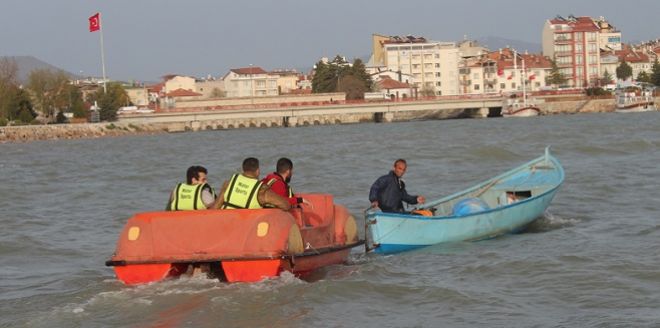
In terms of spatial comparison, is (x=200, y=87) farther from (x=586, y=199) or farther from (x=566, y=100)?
(x=586, y=199)

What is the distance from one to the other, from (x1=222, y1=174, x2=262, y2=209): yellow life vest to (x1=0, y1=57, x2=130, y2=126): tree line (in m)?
88.7

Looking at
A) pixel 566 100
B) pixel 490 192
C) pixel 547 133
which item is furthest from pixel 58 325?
pixel 566 100

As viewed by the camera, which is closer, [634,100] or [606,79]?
[634,100]

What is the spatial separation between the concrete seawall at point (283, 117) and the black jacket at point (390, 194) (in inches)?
2906

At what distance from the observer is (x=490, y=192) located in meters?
18.6

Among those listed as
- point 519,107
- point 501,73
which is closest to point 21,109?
point 519,107

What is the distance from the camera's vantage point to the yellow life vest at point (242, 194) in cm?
1198

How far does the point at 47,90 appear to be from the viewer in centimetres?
10438

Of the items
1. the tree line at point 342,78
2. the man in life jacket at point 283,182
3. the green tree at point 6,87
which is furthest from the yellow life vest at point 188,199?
the tree line at point 342,78

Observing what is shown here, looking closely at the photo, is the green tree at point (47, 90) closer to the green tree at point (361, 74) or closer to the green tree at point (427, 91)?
the green tree at point (361, 74)

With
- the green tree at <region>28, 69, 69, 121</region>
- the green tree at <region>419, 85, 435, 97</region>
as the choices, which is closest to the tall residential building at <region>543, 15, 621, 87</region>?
the green tree at <region>419, 85, 435, 97</region>

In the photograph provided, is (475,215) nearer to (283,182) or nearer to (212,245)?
(283,182)

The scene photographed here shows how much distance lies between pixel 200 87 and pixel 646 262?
142m

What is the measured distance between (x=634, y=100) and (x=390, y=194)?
304 ft
